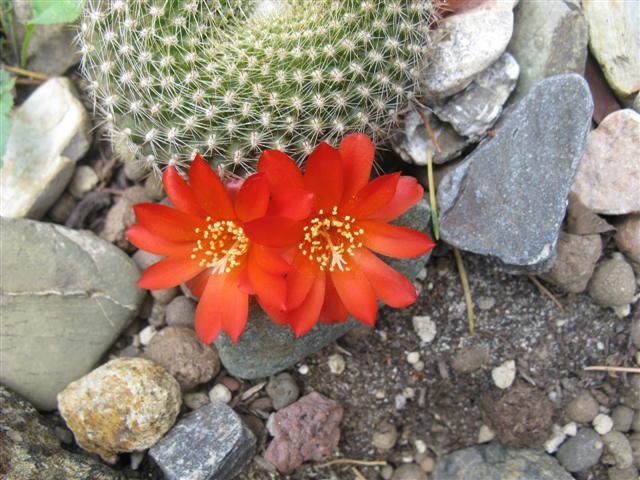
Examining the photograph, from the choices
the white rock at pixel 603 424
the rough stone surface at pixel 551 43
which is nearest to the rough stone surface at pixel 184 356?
the white rock at pixel 603 424

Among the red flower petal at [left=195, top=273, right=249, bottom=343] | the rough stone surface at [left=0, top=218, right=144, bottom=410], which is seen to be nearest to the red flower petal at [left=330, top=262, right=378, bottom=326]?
the red flower petal at [left=195, top=273, right=249, bottom=343]

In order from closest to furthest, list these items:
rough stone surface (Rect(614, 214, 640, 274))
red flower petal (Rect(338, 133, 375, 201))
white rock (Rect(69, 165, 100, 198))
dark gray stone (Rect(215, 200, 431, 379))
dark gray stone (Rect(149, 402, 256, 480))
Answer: red flower petal (Rect(338, 133, 375, 201)), dark gray stone (Rect(149, 402, 256, 480)), dark gray stone (Rect(215, 200, 431, 379)), rough stone surface (Rect(614, 214, 640, 274)), white rock (Rect(69, 165, 100, 198))

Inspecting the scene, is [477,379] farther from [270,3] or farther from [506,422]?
[270,3]

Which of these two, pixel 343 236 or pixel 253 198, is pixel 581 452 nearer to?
pixel 343 236

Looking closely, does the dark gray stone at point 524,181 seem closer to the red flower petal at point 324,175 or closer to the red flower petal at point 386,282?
the red flower petal at point 386,282

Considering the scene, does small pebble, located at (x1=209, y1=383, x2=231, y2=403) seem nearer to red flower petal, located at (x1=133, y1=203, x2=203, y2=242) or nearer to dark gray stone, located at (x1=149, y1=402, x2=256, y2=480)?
dark gray stone, located at (x1=149, y1=402, x2=256, y2=480)

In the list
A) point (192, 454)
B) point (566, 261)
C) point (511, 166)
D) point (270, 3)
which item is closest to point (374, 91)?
point (270, 3)
